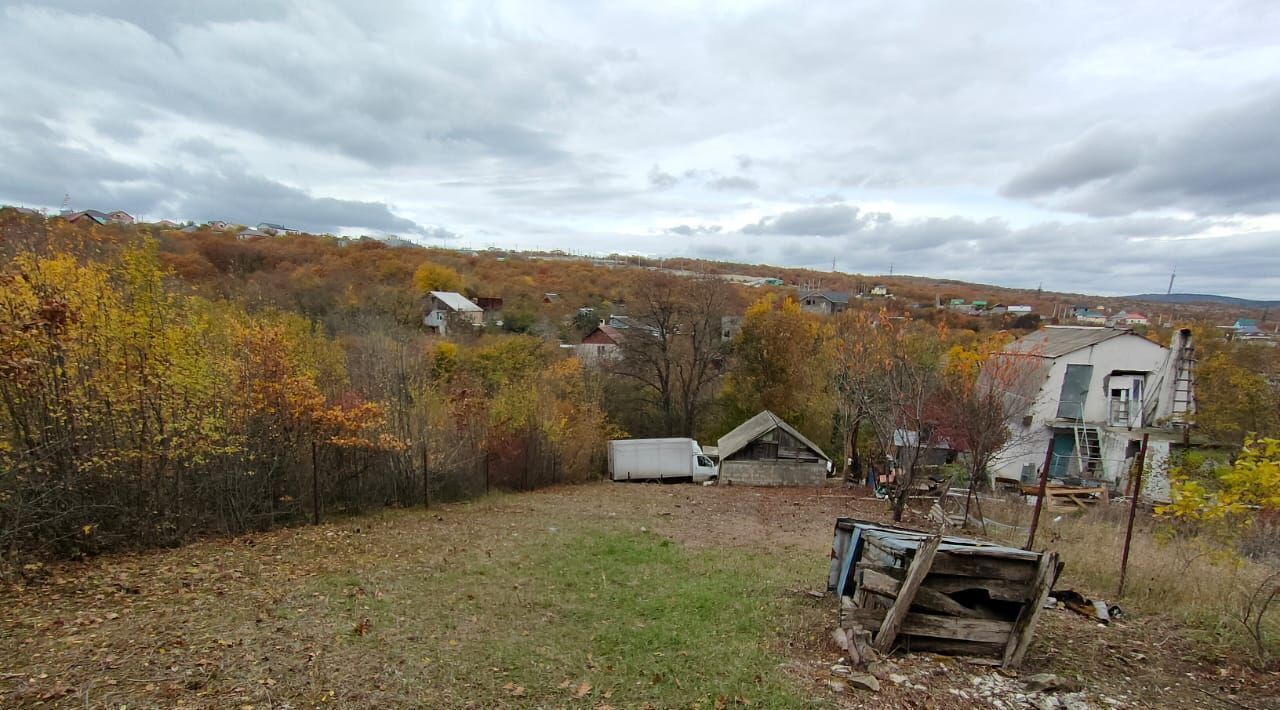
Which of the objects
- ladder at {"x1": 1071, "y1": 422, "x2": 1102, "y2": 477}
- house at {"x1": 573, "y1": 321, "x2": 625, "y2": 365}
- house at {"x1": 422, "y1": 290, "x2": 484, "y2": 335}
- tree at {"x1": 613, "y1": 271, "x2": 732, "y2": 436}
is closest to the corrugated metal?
ladder at {"x1": 1071, "y1": 422, "x2": 1102, "y2": 477}

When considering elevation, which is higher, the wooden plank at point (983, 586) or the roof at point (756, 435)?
the wooden plank at point (983, 586)

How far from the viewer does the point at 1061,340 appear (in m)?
27.1

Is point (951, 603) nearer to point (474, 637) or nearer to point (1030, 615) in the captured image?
point (1030, 615)

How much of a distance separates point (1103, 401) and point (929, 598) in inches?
997

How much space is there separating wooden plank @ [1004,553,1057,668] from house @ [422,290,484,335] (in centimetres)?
4714

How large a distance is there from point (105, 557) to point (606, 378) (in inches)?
1038

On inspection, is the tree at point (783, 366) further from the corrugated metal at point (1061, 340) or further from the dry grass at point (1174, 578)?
the dry grass at point (1174, 578)

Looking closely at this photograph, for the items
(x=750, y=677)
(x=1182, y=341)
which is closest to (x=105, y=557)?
(x=750, y=677)

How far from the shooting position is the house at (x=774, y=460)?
27.7 m

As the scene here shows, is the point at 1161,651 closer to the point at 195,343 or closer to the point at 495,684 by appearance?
the point at 495,684

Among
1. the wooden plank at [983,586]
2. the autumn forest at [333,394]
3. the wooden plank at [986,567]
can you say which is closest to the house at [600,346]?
the autumn forest at [333,394]

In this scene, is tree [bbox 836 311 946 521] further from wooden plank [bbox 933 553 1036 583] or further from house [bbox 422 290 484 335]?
house [bbox 422 290 484 335]

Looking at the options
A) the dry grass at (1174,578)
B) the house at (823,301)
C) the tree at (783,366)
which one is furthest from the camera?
the house at (823,301)

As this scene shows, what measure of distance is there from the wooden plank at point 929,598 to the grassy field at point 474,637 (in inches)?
21.5
